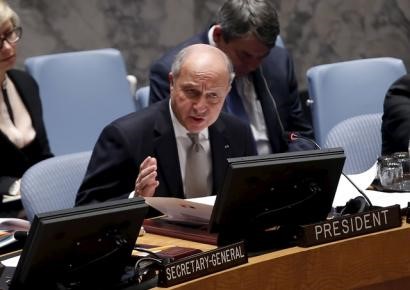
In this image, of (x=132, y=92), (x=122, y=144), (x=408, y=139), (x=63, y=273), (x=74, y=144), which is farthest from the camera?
(x=132, y=92)

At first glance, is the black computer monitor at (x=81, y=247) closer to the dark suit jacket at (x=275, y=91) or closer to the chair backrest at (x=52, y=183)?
the chair backrest at (x=52, y=183)

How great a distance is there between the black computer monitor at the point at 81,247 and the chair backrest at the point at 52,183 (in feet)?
3.14

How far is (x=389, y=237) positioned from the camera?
2.51 metres

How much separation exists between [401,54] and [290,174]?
13.7 ft

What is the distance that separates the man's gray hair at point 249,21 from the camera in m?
3.95

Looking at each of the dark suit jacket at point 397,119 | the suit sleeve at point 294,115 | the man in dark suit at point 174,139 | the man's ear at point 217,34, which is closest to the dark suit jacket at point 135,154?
the man in dark suit at point 174,139

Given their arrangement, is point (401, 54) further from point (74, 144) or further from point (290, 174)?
point (290, 174)

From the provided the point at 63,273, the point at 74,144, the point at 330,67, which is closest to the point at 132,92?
the point at 74,144

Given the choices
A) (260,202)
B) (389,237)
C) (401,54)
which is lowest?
(401,54)

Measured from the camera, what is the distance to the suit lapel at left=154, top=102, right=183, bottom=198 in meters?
3.16

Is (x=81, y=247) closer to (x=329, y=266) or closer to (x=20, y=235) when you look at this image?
(x=20, y=235)

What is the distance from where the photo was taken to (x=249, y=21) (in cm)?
395

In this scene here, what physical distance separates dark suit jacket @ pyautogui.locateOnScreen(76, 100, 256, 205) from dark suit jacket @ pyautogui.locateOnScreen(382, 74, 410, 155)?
683 mm

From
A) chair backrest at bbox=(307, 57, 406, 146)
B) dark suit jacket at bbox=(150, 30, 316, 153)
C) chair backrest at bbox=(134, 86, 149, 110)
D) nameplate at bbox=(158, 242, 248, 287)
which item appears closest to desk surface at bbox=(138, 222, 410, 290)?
nameplate at bbox=(158, 242, 248, 287)
